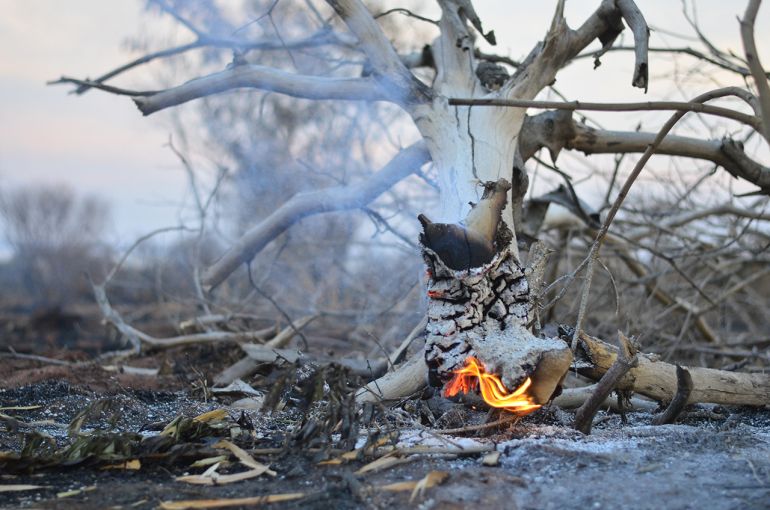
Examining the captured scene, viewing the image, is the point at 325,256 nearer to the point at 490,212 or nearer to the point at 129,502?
the point at 490,212

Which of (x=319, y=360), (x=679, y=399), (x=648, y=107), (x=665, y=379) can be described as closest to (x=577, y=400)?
(x=665, y=379)

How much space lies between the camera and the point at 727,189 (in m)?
A: 5.65

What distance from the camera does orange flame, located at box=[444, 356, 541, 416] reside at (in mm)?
2820

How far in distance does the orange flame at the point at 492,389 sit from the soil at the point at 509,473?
0.11 metres

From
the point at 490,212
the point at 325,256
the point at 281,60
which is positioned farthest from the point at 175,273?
the point at 490,212

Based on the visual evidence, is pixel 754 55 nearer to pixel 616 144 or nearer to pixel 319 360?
pixel 616 144

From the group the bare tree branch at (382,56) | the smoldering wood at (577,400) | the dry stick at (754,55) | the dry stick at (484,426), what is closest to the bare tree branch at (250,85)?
the bare tree branch at (382,56)

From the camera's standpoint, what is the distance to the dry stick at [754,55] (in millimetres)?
2070

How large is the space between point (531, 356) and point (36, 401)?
2.50 meters

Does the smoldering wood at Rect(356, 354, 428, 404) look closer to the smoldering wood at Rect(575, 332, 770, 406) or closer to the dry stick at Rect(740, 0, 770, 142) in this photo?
the smoldering wood at Rect(575, 332, 770, 406)

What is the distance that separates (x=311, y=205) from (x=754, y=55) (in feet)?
10.2

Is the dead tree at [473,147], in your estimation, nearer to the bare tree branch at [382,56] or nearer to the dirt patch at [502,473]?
the bare tree branch at [382,56]

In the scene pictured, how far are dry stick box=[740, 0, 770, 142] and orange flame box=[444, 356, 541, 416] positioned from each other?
1210 mm

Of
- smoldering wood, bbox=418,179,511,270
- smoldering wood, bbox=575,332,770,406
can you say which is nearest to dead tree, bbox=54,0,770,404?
smoldering wood, bbox=418,179,511,270
